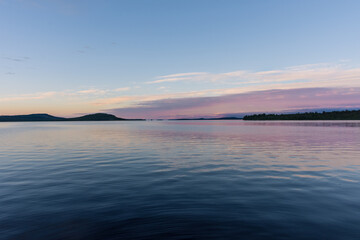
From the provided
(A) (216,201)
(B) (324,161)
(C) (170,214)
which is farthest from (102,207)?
(B) (324,161)

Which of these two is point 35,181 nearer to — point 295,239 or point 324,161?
point 295,239

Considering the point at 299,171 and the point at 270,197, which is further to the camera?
the point at 299,171

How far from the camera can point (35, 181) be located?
16.3 m

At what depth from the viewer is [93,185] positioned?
15078 mm

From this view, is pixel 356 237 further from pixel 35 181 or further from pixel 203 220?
pixel 35 181

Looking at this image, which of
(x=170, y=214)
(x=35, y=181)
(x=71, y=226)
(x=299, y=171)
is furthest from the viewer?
(x=299, y=171)

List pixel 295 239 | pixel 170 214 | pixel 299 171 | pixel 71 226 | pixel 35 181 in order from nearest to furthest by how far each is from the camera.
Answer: pixel 295 239, pixel 71 226, pixel 170 214, pixel 35 181, pixel 299 171

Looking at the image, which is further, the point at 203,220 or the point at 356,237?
the point at 203,220

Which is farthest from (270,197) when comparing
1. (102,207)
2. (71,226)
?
(71,226)

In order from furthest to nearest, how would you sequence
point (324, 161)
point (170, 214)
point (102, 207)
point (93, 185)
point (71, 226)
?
point (324, 161) → point (93, 185) → point (102, 207) → point (170, 214) → point (71, 226)

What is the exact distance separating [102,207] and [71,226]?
2.03 m

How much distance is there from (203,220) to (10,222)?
25.7 feet

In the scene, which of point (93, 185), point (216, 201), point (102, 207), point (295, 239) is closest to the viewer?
point (295, 239)

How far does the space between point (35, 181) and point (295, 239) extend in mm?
16408
